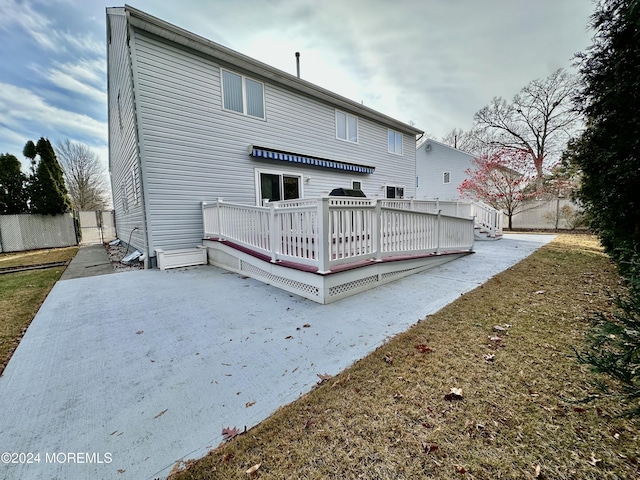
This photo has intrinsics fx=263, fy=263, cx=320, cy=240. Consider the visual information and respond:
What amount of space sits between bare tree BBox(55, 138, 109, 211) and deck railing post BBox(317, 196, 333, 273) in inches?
1302

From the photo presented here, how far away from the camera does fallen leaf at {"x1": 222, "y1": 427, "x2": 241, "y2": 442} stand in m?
1.72

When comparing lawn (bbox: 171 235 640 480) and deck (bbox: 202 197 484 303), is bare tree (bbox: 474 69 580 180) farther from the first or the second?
lawn (bbox: 171 235 640 480)

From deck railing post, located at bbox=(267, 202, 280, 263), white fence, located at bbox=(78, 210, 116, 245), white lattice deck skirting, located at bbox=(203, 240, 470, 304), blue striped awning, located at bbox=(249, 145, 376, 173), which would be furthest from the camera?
white fence, located at bbox=(78, 210, 116, 245)

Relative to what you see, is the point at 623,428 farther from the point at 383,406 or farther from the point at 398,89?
the point at 398,89

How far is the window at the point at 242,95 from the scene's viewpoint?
792cm

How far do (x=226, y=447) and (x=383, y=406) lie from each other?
110 centimetres

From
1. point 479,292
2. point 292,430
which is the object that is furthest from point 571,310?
point 292,430

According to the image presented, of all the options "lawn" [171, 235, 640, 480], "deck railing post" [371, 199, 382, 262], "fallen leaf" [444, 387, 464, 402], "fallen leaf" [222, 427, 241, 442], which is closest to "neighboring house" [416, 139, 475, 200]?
"deck railing post" [371, 199, 382, 262]

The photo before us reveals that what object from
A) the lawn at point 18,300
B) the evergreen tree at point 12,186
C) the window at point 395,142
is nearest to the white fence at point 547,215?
the window at point 395,142

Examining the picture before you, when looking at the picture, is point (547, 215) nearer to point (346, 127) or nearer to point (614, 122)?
point (346, 127)

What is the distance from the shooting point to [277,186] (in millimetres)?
9133

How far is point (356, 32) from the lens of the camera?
8.63m

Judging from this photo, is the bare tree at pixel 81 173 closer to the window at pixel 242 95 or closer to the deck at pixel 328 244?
the window at pixel 242 95

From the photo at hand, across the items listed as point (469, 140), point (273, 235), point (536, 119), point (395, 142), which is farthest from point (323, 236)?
point (469, 140)
